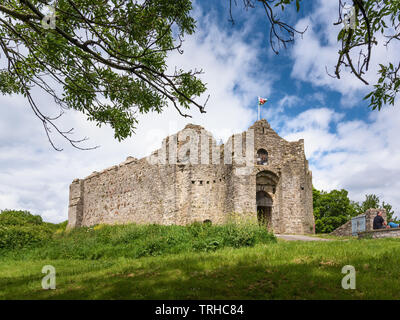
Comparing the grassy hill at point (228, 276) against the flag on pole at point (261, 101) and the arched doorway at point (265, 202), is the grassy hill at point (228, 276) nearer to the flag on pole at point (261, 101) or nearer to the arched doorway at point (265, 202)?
the arched doorway at point (265, 202)

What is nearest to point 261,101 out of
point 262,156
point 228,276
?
point 262,156

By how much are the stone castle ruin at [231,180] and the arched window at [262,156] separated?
50 millimetres

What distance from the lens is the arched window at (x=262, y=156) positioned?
2162cm

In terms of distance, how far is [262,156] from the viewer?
21.8 metres

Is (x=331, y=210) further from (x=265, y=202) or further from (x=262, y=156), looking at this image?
(x=262, y=156)

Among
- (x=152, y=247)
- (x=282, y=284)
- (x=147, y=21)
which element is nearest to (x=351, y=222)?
(x=152, y=247)

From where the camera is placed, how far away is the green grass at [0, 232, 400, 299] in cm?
523

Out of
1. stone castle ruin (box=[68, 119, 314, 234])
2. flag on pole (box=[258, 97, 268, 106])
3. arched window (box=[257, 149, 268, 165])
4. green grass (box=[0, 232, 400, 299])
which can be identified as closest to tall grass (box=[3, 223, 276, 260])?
green grass (box=[0, 232, 400, 299])

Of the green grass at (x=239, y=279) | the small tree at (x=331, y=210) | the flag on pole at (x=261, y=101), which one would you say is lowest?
the green grass at (x=239, y=279)

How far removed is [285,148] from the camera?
22172mm

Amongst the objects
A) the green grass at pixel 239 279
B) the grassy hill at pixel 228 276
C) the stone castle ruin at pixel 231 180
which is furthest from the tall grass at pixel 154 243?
the stone castle ruin at pixel 231 180

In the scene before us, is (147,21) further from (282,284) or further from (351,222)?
(351,222)

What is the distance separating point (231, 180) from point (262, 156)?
3.30 metres

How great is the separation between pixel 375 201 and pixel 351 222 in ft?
87.7
